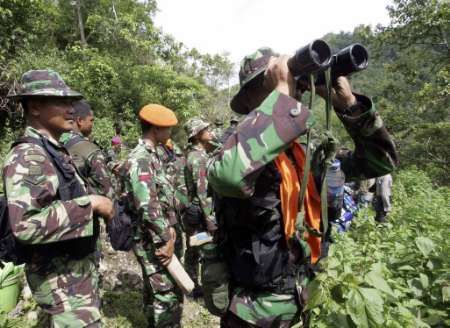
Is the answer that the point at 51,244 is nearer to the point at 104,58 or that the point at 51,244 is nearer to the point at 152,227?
the point at 152,227

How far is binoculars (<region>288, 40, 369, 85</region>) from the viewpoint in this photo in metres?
1.22

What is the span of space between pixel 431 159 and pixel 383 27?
5.33 m

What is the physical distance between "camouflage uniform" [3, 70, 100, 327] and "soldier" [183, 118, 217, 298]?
5.79 feet

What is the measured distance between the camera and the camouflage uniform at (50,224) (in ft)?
5.82

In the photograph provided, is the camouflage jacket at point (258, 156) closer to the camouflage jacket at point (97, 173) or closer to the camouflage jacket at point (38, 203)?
the camouflage jacket at point (38, 203)

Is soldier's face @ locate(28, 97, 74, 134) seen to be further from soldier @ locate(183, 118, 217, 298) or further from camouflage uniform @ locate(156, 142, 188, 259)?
soldier @ locate(183, 118, 217, 298)

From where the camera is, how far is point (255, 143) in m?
1.22

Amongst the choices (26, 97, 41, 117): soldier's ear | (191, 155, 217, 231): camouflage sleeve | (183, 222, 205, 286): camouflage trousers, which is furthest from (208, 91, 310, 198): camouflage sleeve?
(183, 222, 205, 286): camouflage trousers

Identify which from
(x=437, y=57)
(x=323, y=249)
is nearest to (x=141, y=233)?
(x=323, y=249)

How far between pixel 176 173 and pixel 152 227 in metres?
2.50

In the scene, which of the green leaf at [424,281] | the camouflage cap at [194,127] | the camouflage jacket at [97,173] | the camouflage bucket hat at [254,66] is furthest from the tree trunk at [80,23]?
the green leaf at [424,281]

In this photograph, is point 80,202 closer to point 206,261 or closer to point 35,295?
point 35,295

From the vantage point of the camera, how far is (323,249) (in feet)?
5.37

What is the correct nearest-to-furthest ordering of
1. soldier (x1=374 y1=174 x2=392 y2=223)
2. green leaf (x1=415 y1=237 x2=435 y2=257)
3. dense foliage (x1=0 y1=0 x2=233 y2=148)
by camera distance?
1. green leaf (x1=415 y1=237 x2=435 y2=257)
2. soldier (x1=374 y1=174 x2=392 y2=223)
3. dense foliage (x1=0 y1=0 x2=233 y2=148)
